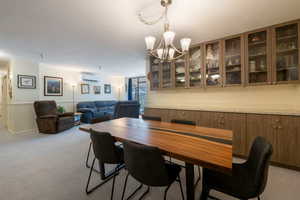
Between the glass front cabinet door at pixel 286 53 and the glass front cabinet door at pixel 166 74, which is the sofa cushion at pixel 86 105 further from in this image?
the glass front cabinet door at pixel 286 53

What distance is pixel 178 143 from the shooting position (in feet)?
4.33

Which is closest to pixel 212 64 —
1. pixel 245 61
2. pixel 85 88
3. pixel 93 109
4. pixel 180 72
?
pixel 245 61

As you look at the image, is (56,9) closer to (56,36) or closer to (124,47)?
(56,36)

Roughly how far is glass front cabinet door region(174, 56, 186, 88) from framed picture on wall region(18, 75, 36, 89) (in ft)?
15.8

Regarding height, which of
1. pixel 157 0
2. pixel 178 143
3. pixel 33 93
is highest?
pixel 157 0

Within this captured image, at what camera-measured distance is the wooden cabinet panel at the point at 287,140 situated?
218 centimetres

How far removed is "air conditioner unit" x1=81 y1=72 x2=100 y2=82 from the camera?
675 cm

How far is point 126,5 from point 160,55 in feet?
2.65

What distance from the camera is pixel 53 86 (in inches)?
220

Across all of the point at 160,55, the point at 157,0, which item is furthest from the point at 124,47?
the point at 157,0

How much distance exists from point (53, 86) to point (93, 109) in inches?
70.8

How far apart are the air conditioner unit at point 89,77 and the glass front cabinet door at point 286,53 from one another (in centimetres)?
689

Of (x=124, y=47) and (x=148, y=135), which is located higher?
(x=124, y=47)

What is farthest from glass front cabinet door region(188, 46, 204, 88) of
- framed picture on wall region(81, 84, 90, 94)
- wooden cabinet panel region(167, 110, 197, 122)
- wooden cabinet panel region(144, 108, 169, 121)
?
framed picture on wall region(81, 84, 90, 94)
